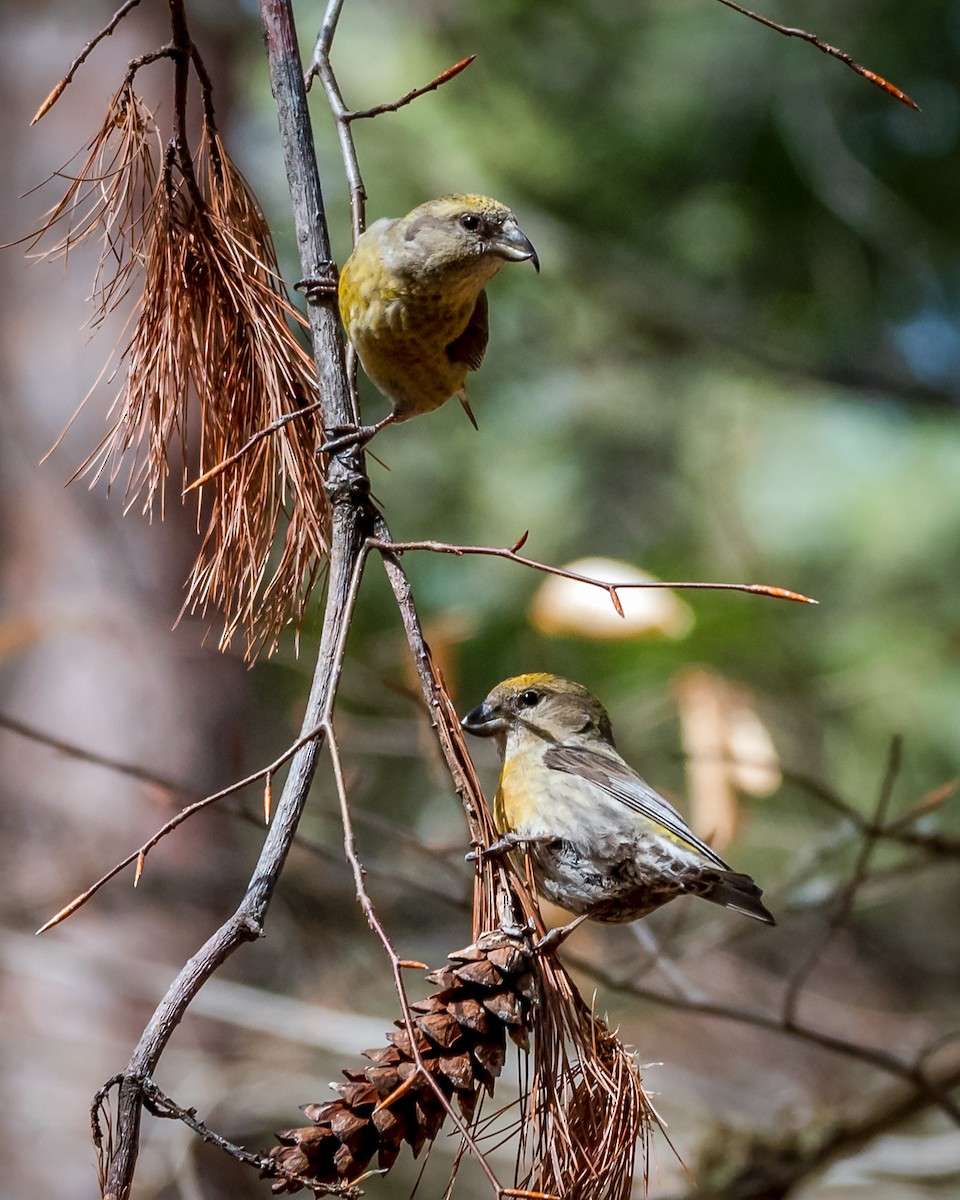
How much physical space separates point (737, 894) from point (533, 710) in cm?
75

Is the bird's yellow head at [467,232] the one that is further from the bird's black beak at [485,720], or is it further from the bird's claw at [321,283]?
the bird's black beak at [485,720]

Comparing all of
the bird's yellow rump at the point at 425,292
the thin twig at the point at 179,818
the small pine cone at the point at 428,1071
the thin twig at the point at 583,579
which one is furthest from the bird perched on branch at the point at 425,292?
the small pine cone at the point at 428,1071

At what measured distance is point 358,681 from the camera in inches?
224

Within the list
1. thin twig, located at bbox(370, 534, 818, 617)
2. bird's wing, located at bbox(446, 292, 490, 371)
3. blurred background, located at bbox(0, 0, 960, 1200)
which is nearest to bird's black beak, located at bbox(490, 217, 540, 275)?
bird's wing, located at bbox(446, 292, 490, 371)

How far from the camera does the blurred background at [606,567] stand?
16.0 ft

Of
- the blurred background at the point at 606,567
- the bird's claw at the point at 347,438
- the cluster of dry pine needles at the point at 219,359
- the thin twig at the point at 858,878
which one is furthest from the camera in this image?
the blurred background at the point at 606,567

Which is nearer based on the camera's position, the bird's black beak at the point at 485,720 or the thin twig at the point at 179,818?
the thin twig at the point at 179,818

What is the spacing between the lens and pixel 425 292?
265cm

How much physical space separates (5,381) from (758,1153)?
15.5ft

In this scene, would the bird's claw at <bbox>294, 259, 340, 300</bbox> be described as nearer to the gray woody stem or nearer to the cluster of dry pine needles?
the gray woody stem

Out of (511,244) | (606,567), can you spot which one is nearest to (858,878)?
(606,567)

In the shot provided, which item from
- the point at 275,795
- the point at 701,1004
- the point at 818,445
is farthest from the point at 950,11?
the point at 701,1004

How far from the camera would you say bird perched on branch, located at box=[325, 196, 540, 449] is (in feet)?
8.39

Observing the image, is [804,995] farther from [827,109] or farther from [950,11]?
[950,11]
